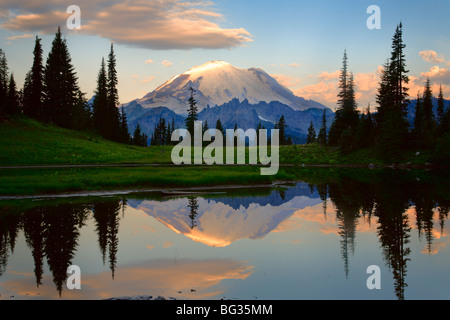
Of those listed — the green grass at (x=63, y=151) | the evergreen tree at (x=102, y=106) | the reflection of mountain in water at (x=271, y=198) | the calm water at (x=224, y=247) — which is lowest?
the calm water at (x=224, y=247)

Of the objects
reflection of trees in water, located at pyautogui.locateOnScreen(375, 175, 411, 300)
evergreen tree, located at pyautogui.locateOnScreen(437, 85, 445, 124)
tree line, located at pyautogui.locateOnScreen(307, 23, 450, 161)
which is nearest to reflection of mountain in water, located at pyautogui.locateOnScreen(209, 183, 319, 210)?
reflection of trees in water, located at pyautogui.locateOnScreen(375, 175, 411, 300)

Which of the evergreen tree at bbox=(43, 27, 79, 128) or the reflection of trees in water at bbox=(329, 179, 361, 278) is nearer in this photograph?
the reflection of trees in water at bbox=(329, 179, 361, 278)

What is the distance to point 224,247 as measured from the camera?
19.2 metres

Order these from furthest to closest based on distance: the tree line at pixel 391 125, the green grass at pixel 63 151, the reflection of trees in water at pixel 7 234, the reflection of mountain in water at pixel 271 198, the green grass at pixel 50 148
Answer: the tree line at pixel 391 125 < the green grass at pixel 63 151 < the green grass at pixel 50 148 < the reflection of mountain in water at pixel 271 198 < the reflection of trees in water at pixel 7 234

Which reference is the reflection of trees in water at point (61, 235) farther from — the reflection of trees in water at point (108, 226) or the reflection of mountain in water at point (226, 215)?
the reflection of mountain in water at point (226, 215)

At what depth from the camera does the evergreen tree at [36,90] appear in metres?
87.6

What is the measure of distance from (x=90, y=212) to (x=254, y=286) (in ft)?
53.9

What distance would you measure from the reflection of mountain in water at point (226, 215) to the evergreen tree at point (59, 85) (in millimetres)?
65379

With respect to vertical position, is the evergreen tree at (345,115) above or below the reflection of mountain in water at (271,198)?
above

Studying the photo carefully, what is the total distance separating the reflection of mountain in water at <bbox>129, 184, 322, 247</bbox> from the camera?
22016mm

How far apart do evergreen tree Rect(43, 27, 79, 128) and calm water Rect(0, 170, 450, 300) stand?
63.5 metres

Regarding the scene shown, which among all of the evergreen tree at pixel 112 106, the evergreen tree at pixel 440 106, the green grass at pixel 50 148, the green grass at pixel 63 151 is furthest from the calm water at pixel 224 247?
the evergreen tree at pixel 440 106

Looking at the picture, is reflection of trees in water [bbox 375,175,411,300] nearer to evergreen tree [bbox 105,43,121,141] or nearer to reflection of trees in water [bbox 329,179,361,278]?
reflection of trees in water [bbox 329,179,361,278]

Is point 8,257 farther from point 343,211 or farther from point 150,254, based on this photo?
point 343,211
